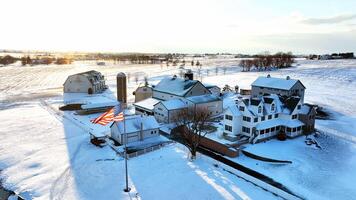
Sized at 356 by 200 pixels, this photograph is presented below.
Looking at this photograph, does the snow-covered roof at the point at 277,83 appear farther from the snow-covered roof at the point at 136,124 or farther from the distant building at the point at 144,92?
the snow-covered roof at the point at 136,124

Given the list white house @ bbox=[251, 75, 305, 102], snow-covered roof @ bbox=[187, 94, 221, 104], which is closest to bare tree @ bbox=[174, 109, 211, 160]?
snow-covered roof @ bbox=[187, 94, 221, 104]

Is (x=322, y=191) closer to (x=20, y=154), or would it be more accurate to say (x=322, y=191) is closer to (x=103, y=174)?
(x=103, y=174)

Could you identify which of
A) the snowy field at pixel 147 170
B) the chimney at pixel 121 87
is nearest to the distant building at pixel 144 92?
the chimney at pixel 121 87

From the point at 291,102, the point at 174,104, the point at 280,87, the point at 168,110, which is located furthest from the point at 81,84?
the point at 291,102

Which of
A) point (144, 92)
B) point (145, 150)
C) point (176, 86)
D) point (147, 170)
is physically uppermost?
point (176, 86)

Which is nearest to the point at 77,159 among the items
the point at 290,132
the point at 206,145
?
the point at 206,145

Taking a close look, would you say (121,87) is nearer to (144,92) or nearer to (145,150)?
(144,92)
